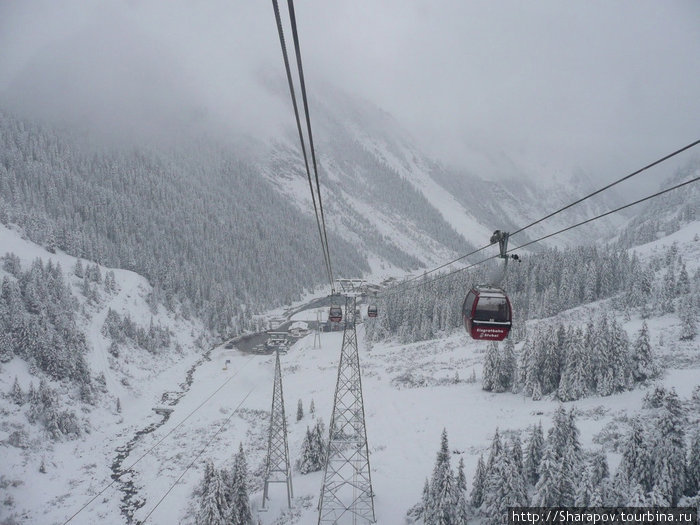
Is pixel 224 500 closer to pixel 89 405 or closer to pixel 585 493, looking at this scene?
pixel 585 493

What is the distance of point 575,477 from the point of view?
849 inches

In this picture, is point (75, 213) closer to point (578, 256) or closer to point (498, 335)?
point (498, 335)

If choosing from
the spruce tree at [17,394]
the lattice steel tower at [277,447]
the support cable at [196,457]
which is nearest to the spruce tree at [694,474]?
the lattice steel tower at [277,447]

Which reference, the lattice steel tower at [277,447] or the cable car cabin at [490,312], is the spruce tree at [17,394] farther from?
the cable car cabin at [490,312]

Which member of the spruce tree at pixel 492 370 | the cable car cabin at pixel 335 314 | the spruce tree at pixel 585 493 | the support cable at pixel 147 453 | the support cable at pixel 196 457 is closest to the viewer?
the spruce tree at pixel 585 493

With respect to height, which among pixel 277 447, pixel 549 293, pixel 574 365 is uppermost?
pixel 549 293

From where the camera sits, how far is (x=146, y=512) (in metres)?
32.2

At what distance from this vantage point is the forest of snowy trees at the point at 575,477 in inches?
777

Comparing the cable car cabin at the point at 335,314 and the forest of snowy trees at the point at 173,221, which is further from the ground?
the forest of snowy trees at the point at 173,221

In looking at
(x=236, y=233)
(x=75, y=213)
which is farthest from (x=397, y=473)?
(x=236, y=233)

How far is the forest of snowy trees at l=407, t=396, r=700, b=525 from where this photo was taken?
64.7 feet

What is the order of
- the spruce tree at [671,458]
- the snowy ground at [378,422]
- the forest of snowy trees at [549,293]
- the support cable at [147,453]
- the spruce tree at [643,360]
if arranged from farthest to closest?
the forest of snowy trees at [549,293]
the spruce tree at [643,360]
the support cable at [147,453]
the snowy ground at [378,422]
the spruce tree at [671,458]

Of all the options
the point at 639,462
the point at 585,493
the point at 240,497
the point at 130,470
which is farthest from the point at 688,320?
the point at 130,470

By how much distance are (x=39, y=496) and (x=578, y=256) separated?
104m
